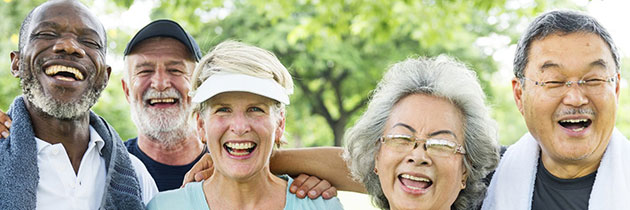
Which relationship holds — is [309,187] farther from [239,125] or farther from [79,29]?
[79,29]

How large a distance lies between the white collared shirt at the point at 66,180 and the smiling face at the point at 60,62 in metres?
0.18

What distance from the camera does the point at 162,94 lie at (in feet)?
12.8

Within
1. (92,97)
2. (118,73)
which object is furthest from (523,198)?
(118,73)

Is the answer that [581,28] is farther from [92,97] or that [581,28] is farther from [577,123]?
[92,97]

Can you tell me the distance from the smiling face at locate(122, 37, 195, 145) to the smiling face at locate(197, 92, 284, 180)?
3.54 ft

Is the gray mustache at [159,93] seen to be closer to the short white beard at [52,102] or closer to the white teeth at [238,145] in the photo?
the short white beard at [52,102]

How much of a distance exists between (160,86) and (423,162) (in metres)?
1.92

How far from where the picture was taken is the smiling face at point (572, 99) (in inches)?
109

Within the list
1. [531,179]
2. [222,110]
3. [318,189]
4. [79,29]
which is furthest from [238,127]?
[531,179]

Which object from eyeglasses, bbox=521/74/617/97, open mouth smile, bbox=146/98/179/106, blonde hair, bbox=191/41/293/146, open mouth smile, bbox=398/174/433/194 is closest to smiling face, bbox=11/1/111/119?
blonde hair, bbox=191/41/293/146

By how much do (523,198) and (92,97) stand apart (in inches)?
88.8

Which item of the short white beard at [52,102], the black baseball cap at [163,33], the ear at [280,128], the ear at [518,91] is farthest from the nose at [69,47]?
the ear at [518,91]

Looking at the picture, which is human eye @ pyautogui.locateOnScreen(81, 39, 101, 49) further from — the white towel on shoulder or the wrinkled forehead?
the white towel on shoulder

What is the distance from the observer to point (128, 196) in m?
2.99
